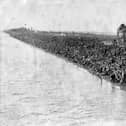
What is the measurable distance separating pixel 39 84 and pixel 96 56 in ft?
1.97

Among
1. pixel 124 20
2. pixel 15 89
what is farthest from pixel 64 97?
pixel 124 20

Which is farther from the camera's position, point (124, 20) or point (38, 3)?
point (38, 3)

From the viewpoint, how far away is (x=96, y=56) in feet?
8.17

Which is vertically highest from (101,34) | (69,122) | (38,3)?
(38,3)

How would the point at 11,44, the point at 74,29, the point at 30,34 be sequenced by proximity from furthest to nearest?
the point at 11,44
the point at 30,34
the point at 74,29

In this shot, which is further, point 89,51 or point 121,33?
point 89,51

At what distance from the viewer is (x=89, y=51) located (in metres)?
2.58

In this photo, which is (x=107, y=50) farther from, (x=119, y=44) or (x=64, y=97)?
(x=64, y=97)

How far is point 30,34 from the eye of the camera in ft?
10.5

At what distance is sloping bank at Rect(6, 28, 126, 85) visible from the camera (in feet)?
7.61

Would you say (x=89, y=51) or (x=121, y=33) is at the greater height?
(x=121, y=33)

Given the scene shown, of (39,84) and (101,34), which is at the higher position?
(101,34)

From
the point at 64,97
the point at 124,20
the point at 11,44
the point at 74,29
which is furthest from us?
the point at 11,44

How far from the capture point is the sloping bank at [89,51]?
232 centimetres
